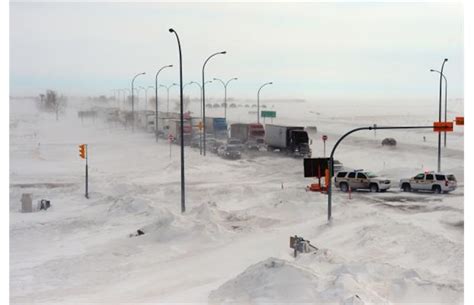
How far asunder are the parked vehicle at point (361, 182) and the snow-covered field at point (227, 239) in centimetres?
102

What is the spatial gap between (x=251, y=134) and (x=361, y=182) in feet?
86.2

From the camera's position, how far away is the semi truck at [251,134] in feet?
Answer: 194

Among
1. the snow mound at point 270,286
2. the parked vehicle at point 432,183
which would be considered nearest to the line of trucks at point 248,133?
the parked vehicle at point 432,183

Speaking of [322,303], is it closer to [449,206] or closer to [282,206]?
[282,206]

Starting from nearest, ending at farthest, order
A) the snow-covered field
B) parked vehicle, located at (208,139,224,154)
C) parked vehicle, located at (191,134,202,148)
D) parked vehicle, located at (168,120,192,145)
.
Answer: the snow-covered field, parked vehicle, located at (208,139,224,154), parked vehicle, located at (168,120,192,145), parked vehicle, located at (191,134,202,148)

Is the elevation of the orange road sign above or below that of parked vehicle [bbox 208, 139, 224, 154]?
above

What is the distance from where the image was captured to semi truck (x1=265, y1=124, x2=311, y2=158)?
51.7 m

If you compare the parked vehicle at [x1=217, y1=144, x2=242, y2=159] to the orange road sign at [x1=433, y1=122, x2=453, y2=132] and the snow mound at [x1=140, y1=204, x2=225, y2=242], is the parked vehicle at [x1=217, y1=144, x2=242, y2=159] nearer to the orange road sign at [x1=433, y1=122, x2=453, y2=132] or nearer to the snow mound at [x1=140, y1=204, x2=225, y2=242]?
the snow mound at [x1=140, y1=204, x2=225, y2=242]

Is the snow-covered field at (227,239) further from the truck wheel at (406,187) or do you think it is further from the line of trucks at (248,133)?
the line of trucks at (248,133)

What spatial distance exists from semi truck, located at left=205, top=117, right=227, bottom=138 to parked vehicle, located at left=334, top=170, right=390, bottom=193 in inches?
1267

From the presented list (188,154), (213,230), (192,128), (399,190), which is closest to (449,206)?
(399,190)

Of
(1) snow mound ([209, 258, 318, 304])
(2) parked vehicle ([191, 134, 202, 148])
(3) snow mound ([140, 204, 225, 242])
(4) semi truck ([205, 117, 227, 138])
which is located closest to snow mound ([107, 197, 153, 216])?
(3) snow mound ([140, 204, 225, 242])

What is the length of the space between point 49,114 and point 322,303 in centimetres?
10246

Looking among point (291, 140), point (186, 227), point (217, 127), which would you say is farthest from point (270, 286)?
point (217, 127)
